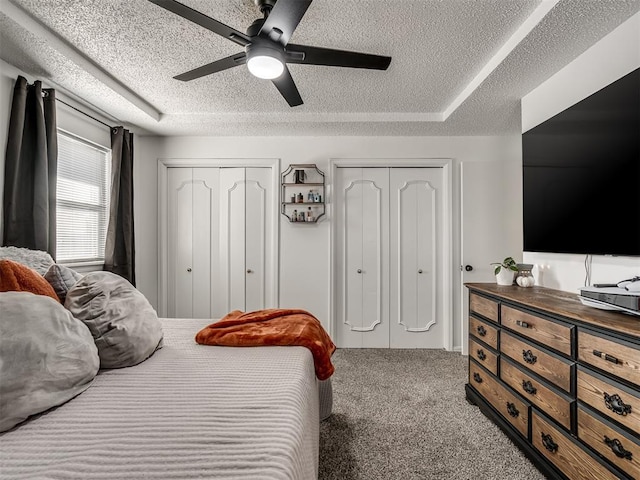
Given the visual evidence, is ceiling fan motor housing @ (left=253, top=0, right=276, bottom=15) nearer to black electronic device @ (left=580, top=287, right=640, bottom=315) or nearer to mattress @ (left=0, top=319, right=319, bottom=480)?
mattress @ (left=0, top=319, right=319, bottom=480)

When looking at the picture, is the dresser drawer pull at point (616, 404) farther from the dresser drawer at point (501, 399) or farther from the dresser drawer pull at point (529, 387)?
the dresser drawer at point (501, 399)

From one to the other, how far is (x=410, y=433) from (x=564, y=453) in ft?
2.65

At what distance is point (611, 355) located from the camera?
1.28 m

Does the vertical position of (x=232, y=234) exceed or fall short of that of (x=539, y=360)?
it exceeds it

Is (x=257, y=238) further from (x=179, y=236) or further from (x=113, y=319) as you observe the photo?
(x=113, y=319)

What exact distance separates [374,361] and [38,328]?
2.87 metres

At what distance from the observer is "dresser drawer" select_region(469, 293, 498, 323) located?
213 centimetres

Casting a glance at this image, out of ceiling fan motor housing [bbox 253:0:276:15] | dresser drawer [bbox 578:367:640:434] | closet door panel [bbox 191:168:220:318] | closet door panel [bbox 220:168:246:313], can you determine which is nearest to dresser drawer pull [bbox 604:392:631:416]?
dresser drawer [bbox 578:367:640:434]

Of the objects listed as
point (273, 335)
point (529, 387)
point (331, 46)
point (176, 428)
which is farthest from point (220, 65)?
point (529, 387)

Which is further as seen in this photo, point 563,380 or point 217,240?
point 217,240

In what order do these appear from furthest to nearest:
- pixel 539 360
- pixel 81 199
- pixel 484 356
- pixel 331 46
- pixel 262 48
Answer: pixel 81 199
pixel 484 356
pixel 331 46
pixel 539 360
pixel 262 48

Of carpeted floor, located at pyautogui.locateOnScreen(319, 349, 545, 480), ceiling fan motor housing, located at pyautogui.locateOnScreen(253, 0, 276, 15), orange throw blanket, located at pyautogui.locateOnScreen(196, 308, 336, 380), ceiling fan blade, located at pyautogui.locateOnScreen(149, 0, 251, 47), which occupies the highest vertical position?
ceiling fan motor housing, located at pyautogui.locateOnScreen(253, 0, 276, 15)

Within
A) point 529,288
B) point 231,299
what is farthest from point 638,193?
point 231,299

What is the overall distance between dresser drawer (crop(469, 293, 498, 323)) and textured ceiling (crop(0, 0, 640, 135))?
156 cm
